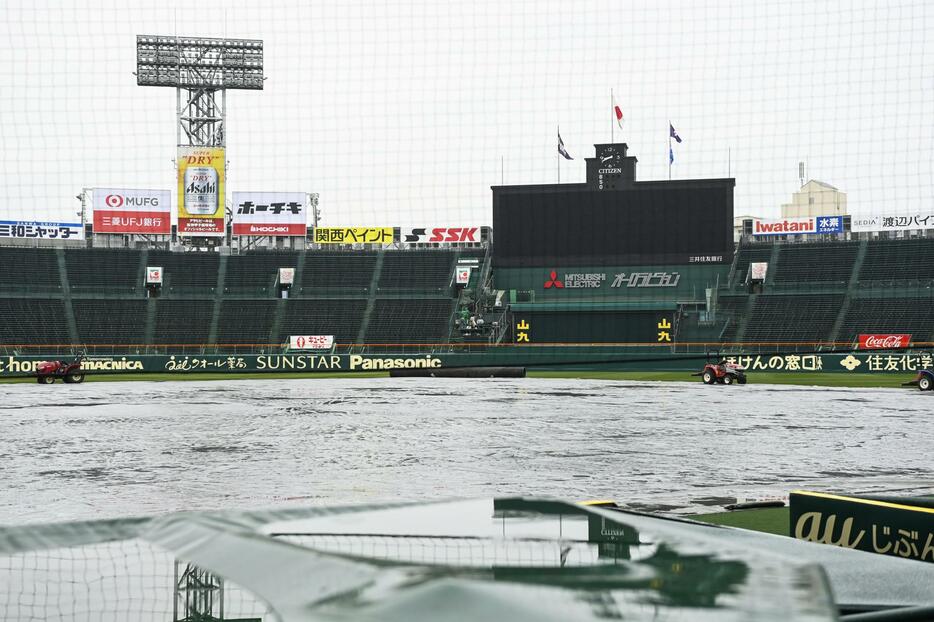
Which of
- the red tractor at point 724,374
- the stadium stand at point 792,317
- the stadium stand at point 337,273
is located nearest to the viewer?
the red tractor at point 724,374

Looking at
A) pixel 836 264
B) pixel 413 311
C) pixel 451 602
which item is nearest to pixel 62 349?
pixel 413 311

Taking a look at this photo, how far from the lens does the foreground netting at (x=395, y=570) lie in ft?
4.54

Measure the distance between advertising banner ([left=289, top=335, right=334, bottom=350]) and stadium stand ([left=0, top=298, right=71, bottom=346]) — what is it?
13691mm

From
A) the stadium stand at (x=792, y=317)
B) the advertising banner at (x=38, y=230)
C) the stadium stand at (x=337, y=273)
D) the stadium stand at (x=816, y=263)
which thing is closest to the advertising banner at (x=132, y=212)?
the advertising banner at (x=38, y=230)

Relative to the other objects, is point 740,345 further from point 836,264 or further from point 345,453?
point 345,453

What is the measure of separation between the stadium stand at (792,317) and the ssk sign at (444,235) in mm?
21046

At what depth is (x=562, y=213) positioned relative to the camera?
56156 millimetres

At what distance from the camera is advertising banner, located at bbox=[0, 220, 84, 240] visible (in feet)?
208

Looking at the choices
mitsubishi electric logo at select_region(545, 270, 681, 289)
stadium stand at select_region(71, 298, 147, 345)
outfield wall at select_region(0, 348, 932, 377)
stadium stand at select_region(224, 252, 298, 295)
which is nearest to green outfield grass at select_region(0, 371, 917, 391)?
outfield wall at select_region(0, 348, 932, 377)

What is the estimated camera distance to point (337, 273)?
63.7 m

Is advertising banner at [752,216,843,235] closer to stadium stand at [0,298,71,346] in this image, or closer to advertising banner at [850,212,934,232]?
advertising banner at [850,212,934,232]

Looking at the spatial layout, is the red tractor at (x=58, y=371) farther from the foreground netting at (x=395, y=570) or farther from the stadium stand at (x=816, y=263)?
the stadium stand at (x=816, y=263)

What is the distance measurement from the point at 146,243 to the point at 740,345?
43.0 meters

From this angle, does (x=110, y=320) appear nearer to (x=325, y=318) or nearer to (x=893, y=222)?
(x=325, y=318)
